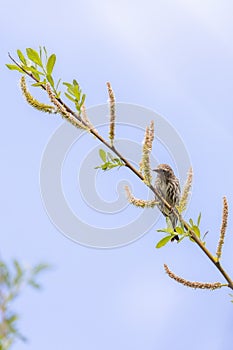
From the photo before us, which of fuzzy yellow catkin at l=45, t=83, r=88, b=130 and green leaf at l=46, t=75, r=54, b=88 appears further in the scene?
green leaf at l=46, t=75, r=54, b=88

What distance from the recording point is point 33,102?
347 cm

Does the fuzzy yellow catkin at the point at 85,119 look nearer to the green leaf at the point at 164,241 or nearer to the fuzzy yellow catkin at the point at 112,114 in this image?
the fuzzy yellow catkin at the point at 112,114

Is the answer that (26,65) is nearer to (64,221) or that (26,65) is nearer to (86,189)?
(86,189)

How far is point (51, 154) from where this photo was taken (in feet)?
27.5

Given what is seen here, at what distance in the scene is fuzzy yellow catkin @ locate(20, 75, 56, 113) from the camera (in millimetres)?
3445

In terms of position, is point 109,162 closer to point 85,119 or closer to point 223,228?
point 85,119

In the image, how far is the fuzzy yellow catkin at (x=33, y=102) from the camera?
3.45 metres

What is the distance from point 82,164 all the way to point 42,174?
2.23 ft

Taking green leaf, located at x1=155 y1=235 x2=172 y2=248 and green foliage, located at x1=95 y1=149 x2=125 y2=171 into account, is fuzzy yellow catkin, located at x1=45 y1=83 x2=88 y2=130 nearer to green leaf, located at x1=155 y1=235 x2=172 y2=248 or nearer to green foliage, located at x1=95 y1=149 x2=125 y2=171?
green foliage, located at x1=95 y1=149 x2=125 y2=171

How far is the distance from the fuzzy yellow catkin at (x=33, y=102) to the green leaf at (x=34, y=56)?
10.2 inches

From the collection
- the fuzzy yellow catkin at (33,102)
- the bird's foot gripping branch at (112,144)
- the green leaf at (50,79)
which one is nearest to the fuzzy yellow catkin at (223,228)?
the bird's foot gripping branch at (112,144)

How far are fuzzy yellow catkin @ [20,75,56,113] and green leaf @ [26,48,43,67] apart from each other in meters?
0.26

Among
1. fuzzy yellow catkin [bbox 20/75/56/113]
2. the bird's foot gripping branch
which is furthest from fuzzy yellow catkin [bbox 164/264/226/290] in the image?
fuzzy yellow catkin [bbox 20/75/56/113]

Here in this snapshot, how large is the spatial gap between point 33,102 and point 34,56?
39 centimetres
